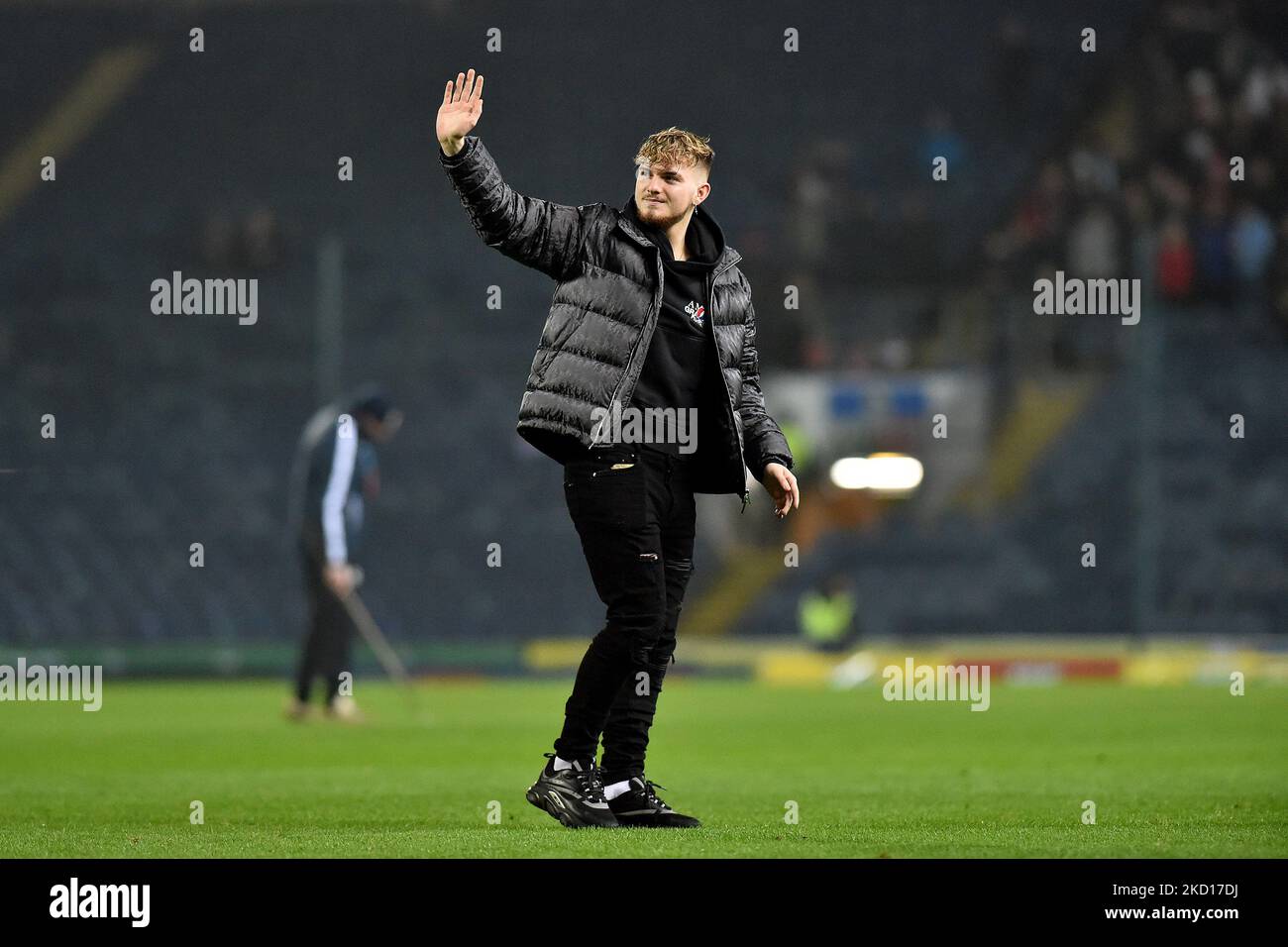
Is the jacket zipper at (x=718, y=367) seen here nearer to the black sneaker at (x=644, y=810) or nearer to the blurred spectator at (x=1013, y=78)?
the black sneaker at (x=644, y=810)

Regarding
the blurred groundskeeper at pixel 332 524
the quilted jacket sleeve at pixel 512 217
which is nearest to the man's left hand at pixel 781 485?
the quilted jacket sleeve at pixel 512 217

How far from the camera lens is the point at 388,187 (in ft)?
81.7

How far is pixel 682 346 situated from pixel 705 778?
9.60 ft

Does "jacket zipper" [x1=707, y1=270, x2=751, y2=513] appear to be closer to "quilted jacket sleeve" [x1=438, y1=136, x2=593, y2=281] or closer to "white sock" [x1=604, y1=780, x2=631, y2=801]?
"quilted jacket sleeve" [x1=438, y1=136, x2=593, y2=281]

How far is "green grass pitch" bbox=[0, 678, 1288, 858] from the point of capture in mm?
5883

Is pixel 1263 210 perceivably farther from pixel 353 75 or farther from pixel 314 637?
pixel 314 637

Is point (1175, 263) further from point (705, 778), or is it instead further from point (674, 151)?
point (674, 151)

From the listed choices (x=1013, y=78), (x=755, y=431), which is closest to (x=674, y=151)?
(x=755, y=431)

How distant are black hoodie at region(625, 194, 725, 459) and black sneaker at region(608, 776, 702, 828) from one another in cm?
104

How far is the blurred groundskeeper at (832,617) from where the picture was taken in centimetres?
1912

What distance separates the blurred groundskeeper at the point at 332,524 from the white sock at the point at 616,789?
5.88 metres

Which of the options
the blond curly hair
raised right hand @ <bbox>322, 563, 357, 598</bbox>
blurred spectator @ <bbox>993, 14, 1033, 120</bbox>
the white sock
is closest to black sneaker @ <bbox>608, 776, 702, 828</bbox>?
the white sock

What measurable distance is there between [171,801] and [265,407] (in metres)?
14.9

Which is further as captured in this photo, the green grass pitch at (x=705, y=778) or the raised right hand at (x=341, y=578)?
the raised right hand at (x=341, y=578)
